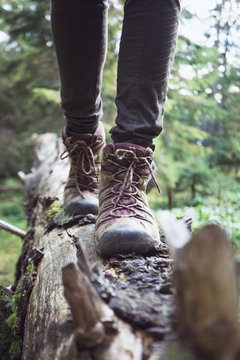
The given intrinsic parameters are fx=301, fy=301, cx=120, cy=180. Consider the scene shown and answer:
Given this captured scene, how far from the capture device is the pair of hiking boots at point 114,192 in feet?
3.93

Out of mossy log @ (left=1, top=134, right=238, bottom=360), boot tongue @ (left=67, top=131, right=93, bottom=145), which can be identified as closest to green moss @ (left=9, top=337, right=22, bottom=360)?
mossy log @ (left=1, top=134, right=238, bottom=360)

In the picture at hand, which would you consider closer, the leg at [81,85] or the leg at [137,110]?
the leg at [137,110]

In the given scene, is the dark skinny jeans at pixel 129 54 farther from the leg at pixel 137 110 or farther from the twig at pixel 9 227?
the twig at pixel 9 227

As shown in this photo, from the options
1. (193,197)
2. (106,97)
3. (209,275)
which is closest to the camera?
(209,275)

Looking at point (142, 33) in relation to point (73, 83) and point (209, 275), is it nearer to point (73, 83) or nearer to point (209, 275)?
point (73, 83)

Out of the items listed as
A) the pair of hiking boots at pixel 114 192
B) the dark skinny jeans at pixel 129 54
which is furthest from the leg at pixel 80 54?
the pair of hiking boots at pixel 114 192

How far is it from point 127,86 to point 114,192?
0.51m

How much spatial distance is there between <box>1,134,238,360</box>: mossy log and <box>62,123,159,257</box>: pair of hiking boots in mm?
76

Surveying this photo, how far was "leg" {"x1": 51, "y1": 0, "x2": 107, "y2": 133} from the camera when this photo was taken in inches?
60.4

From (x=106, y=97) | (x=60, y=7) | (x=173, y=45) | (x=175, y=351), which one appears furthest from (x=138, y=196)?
(x=106, y=97)

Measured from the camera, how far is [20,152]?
960 centimetres

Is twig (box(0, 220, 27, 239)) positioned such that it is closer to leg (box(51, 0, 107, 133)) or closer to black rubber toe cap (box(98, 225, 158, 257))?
leg (box(51, 0, 107, 133))

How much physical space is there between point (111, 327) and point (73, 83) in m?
1.40

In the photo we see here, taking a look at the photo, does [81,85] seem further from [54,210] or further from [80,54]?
[54,210]
